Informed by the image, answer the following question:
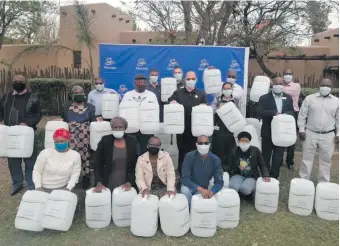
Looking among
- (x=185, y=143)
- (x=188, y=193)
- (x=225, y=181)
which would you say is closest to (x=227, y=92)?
(x=185, y=143)

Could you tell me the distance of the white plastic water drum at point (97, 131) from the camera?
5383 mm

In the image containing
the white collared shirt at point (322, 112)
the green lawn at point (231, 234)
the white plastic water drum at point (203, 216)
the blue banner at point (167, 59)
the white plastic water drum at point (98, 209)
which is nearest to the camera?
the green lawn at point (231, 234)

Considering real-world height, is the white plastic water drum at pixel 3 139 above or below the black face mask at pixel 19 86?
below

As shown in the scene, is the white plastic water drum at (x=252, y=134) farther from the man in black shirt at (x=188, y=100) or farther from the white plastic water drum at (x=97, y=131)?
the white plastic water drum at (x=97, y=131)

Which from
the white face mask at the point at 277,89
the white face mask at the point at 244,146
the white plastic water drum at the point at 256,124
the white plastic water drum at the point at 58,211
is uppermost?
the white face mask at the point at 277,89

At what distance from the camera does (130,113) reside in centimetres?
546

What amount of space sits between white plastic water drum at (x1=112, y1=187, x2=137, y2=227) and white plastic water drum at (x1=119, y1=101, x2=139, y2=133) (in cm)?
118

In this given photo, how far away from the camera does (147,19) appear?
1219cm

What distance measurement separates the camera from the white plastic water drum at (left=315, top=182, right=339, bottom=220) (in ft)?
16.3

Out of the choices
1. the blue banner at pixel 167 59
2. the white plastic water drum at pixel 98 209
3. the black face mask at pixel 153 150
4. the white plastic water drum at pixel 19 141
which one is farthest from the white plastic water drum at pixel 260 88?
the white plastic water drum at pixel 19 141

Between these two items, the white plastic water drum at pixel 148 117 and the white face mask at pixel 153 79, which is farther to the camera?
the white face mask at pixel 153 79

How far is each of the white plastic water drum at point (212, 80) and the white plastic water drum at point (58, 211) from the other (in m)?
3.31

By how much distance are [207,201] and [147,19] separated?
9.11m

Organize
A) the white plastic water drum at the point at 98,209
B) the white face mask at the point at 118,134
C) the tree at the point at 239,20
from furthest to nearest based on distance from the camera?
the tree at the point at 239,20 < the white face mask at the point at 118,134 < the white plastic water drum at the point at 98,209
